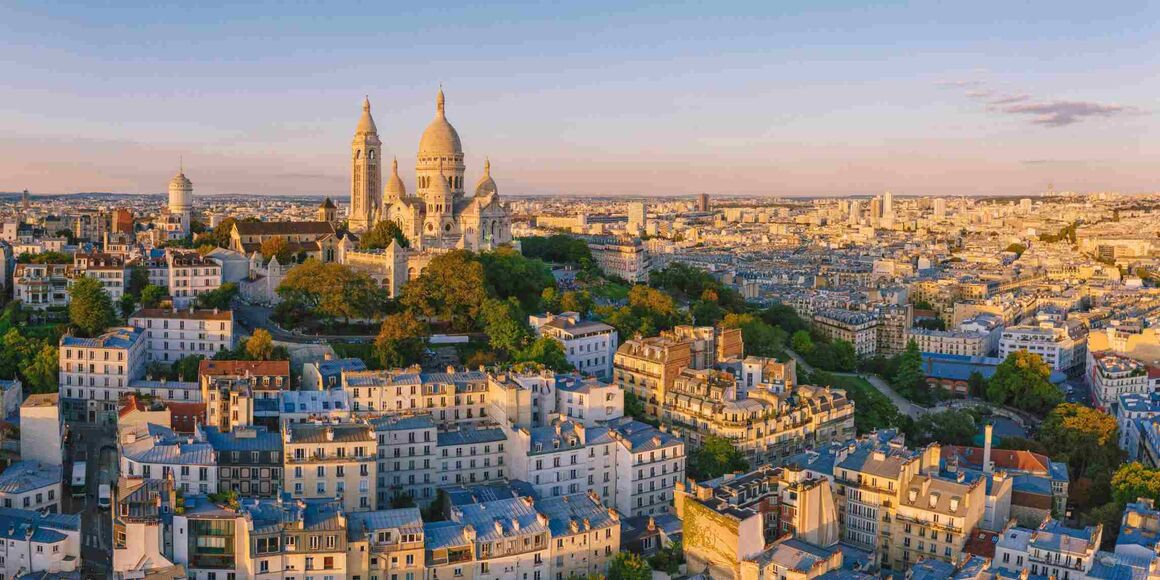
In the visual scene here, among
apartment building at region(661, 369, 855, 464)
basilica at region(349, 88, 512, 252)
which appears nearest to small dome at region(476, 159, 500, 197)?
basilica at region(349, 88, 512, 252)

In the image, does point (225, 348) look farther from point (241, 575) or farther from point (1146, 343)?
point (1146, 343)

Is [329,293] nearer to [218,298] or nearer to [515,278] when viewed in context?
[218,298]

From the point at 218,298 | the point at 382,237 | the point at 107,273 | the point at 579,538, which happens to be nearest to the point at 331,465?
the point at 579,538

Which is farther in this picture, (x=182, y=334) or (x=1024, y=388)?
(x=1024, y=388)

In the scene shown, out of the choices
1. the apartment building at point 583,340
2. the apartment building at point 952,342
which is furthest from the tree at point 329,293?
the apartment building at point 952,342

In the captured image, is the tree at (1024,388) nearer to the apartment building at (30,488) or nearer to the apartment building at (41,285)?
the apartment building at (30,488)

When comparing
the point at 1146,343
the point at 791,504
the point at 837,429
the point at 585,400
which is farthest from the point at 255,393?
the point at 1146,343

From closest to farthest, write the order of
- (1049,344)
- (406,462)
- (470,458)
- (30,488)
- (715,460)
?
(30,488)
(406,462)
(470,458)
(715,460)
(1049,344)
